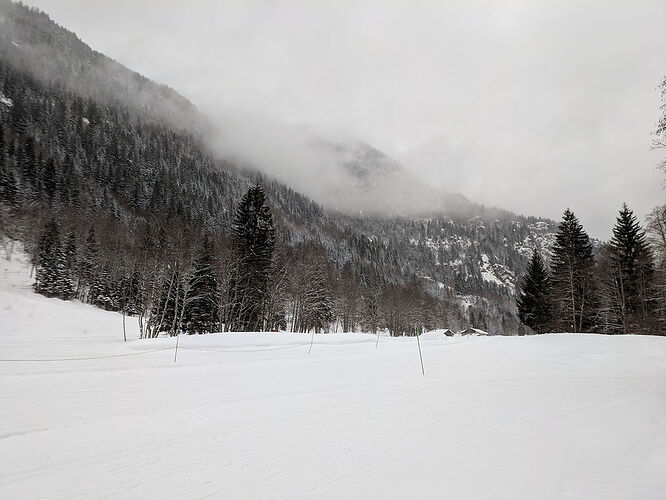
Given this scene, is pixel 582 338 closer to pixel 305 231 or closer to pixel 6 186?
pixel 6 186

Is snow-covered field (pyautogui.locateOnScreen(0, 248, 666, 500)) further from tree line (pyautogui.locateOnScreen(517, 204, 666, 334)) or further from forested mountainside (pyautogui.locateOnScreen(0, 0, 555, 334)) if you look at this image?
tree line (pyautogui.locateOnScreen(517, 204, 666, 334))

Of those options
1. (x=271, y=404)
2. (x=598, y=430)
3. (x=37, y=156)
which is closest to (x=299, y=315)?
(x=271, y=404)

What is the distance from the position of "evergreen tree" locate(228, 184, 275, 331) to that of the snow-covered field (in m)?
19.4

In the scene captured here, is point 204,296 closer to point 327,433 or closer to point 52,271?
point 327,433

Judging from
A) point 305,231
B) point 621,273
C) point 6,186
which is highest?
point 305,231

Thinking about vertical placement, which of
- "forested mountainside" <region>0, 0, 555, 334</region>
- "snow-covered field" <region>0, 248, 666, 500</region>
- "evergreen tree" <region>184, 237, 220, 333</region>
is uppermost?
"forested mountainside" <region>0, 0, 555, 334</region>

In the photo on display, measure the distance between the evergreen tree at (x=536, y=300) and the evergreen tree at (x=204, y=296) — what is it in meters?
37.9

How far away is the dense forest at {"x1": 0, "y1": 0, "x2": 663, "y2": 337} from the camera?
111 feet

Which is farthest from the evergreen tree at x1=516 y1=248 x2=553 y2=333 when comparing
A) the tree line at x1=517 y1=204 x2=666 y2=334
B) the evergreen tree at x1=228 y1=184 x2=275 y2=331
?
the evergreen tree at x1=228 y1=184 x2=275 y2=331

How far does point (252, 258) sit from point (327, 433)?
28409 millimetres

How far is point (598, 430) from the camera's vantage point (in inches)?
229

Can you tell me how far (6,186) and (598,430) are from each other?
4490 inches

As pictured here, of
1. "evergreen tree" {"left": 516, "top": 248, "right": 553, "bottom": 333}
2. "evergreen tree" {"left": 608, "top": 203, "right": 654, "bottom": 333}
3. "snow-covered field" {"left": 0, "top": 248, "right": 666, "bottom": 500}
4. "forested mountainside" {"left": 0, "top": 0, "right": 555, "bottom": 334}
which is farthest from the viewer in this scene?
"forested mountainside" {"left": 0, "top": 0, "right": 555, "bottom": 334}

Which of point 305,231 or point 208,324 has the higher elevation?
point 305,231
